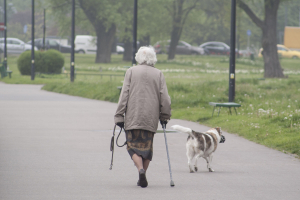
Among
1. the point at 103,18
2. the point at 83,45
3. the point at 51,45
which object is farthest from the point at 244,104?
the point at 83,45

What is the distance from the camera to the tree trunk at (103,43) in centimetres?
4884

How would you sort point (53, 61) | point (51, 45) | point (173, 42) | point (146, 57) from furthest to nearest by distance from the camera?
point (51, 45) < point (173, 42) < point (53, 61) < point (146, 57)

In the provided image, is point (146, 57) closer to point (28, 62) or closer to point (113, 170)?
point (113, 170)

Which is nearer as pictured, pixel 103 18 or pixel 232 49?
pixel 232 49

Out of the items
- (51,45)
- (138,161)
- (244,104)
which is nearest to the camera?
(138,161)

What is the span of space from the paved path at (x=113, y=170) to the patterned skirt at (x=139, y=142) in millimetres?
402

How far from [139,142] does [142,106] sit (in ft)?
1.47

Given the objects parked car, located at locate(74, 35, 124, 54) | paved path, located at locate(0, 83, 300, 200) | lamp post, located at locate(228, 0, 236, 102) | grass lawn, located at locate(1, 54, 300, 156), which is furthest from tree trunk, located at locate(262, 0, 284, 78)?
parked car, located at locate(74, 35, 124, 54)

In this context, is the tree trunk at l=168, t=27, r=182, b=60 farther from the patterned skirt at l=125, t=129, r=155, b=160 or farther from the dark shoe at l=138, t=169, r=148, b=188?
the dark shoe at l=138, t=169, r=148, b=188

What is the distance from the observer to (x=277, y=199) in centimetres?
618

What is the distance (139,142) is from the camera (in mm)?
6848

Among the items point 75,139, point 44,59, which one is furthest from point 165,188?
point 44,59

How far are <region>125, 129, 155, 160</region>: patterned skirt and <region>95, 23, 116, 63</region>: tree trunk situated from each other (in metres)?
42.2

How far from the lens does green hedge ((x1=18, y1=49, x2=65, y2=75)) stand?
34406 millimetres
